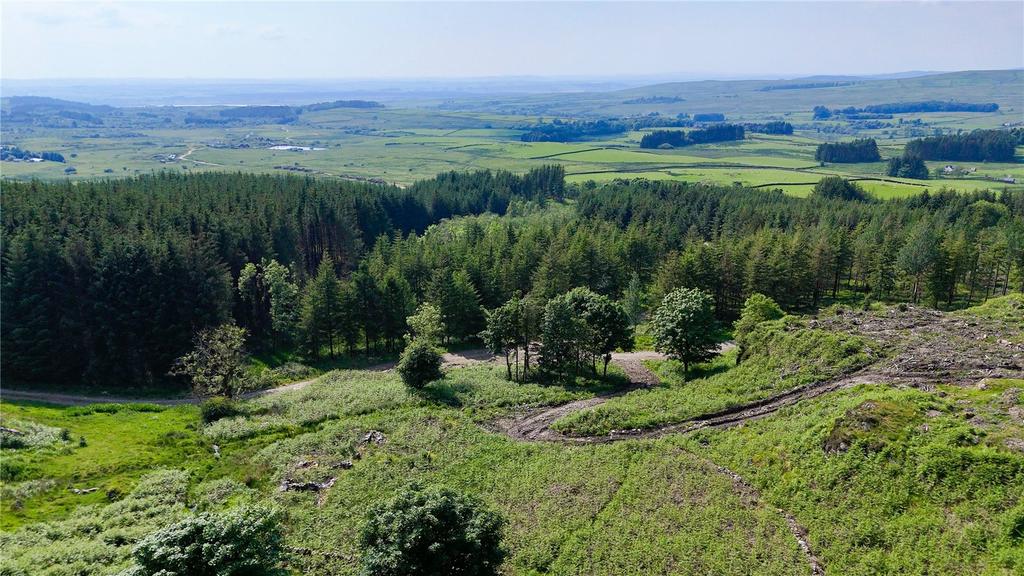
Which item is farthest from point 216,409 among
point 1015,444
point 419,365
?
point 1015,444

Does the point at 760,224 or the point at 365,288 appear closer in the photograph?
the point at 365,288

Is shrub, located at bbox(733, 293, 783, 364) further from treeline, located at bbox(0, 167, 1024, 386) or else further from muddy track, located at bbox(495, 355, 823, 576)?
treeline, located at bbox(0, 167, 1024, 386)

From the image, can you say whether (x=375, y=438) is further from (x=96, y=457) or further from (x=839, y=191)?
(x=839, y=191)

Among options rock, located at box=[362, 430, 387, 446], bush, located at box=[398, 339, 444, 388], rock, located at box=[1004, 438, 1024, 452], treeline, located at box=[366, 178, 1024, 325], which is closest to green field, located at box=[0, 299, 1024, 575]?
rock, located at box=[1004, 438, 1024, 452]

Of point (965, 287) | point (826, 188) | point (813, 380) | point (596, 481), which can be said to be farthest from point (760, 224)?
point (596, 481)

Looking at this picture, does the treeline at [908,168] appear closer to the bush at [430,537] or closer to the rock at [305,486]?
the rock at [305,486]

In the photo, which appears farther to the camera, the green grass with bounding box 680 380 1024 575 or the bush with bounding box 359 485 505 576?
the green grass with bounding box 680 380 1024 575

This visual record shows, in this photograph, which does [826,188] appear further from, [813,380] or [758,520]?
[758,520]

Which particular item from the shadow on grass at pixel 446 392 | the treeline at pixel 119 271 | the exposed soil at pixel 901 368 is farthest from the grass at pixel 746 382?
the treeline at pixel 119 271
